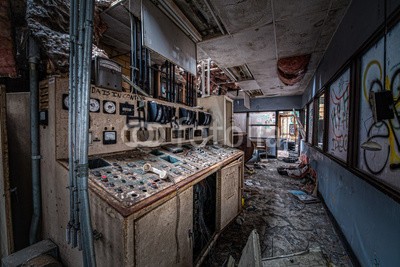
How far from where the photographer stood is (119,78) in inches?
63.9

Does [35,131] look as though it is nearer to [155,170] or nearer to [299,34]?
[155,170]

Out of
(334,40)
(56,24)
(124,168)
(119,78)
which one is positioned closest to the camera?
(124,168)

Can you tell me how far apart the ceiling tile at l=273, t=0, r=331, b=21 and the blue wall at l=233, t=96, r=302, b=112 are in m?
5.65

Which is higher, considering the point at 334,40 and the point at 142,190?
the point at 334,40

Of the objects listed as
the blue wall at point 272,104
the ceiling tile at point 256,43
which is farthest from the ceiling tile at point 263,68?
the blue wall at point 272,104

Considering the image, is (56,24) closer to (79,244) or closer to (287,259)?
(79,244)

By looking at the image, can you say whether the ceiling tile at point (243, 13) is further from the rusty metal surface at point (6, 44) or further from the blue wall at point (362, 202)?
the rusty metal surface at point (6, 44)

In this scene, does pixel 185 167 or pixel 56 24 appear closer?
pixel 56 24

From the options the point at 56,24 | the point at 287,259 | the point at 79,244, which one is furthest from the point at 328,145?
the point at 56,24

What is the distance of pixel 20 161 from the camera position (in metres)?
1.68

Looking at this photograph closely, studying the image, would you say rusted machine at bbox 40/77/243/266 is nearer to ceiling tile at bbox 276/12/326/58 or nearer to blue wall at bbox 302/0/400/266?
blue wall at bbox 302/0/400/266

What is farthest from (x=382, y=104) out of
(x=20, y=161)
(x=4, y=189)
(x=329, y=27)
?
(x=20, y=161)

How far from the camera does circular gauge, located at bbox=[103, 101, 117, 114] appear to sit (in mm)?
1542

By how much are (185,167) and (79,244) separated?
3.09 feet
